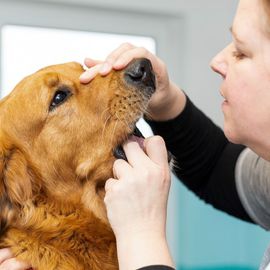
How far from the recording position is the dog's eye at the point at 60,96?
1413 mm

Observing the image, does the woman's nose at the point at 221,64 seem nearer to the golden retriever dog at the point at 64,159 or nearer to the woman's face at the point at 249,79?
the woman's face at the point at 249,79

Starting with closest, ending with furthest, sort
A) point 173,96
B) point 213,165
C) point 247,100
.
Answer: point 247,100, point 173,96, point 213,165

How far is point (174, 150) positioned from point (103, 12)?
60.3 inches

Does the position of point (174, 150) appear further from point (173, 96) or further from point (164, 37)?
point (164, 37)

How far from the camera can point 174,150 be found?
1.72 m

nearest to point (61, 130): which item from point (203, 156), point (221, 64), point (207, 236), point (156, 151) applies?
point (156, 151)

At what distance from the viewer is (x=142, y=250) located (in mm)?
1111

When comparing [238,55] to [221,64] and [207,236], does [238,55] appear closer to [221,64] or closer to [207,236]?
[221,64]

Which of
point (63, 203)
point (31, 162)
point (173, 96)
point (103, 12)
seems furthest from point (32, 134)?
point (103, 12)

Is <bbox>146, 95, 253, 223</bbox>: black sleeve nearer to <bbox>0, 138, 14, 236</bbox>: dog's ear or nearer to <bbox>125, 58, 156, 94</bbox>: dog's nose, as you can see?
<bbox>125, 58, 156, 94</bbox>: dog's nose

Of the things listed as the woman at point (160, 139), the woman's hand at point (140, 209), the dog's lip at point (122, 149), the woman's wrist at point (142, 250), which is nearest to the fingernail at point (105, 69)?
the woman at point (160, 139)

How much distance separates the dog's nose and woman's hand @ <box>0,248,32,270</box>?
18.7 inches

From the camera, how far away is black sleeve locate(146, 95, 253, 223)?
1700mm

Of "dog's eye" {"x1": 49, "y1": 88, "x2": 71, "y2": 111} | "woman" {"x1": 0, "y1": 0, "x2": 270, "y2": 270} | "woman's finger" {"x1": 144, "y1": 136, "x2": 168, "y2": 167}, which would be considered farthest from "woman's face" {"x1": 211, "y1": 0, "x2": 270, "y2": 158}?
"dog's eye" {"x1": 49, "y1": 88, "x2": 71, "y2": 111}
